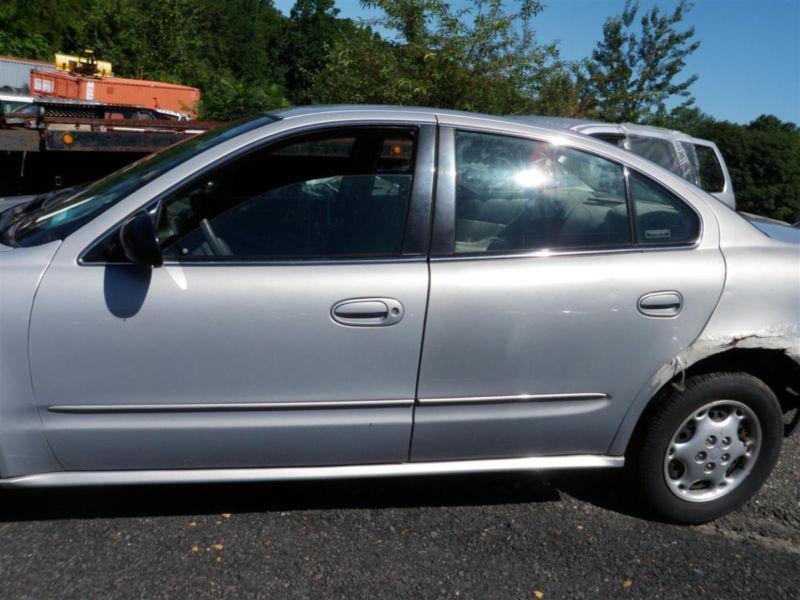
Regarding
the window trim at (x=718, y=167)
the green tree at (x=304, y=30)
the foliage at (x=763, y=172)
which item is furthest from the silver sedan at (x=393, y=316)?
the green tree at (x=304, y=30)

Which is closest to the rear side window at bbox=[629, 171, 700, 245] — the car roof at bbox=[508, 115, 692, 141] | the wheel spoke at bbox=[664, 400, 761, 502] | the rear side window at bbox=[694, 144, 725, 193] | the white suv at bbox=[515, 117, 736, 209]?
the wheel spoke at bbox=[664, 400, 761, 502]

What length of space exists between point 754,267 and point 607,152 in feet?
2.56

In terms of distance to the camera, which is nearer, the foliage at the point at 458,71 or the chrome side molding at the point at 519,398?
the chrome side molding at the point at 519,398

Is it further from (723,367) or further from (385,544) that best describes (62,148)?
(723,367)

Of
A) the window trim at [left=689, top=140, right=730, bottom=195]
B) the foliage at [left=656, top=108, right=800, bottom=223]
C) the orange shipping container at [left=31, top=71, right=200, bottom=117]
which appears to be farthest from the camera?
the orange shipping container at [left=31, top=71, right=200, bottom=117]

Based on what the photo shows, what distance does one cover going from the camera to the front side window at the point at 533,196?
3.54 meters

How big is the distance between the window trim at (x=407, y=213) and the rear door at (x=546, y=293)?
6 centimetres

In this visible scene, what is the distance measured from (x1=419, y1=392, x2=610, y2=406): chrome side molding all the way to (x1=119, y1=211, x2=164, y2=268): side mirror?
115cm

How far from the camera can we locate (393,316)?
3.30 meters

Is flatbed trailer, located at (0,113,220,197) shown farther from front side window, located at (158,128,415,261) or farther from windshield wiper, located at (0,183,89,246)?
front side window, located at (158,128,415,261)

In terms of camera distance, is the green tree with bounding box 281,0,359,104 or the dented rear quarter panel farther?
the green tree with bounding box 281,0,359,104

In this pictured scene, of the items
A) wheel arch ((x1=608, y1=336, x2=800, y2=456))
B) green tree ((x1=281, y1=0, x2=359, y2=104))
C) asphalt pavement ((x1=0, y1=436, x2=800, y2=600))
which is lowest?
asphalt pavement ((x1=0, y1=436, x2=800, y2=600))

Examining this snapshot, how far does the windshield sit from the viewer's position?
3.34 metres

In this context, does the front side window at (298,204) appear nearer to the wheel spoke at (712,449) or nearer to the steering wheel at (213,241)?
the steering wheel at (213,241)
